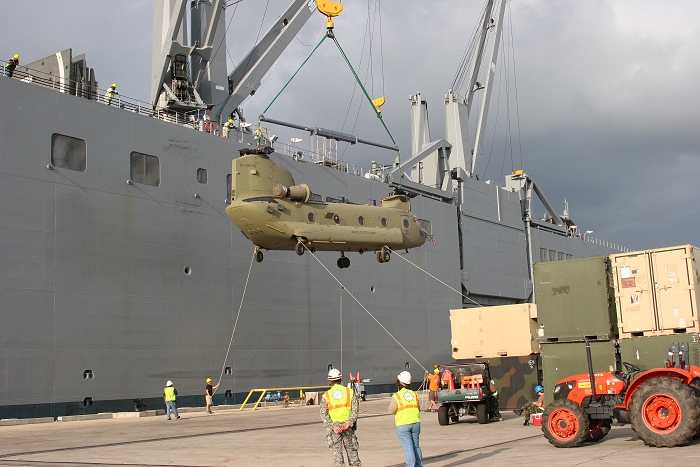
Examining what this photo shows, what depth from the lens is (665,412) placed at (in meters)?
11.3

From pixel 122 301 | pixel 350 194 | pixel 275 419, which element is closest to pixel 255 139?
pixel 350 194

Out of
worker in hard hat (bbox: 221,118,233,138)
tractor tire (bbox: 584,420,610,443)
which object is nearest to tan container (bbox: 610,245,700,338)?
tractor tire (bbox: 584,420,610,443)

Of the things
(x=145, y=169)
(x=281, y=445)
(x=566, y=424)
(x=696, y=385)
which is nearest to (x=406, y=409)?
(x=566, y=424)

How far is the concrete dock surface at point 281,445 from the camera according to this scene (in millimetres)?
→ 11227

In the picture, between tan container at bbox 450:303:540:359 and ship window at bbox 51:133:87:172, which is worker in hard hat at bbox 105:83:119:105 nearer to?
ship window at bbox 51:133:87:172

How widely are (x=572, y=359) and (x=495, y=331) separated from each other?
1064cm

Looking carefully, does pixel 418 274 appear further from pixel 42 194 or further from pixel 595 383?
pixel 595 383

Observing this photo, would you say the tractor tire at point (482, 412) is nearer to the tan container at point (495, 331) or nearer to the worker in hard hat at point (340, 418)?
the tan container at point (495, 331)

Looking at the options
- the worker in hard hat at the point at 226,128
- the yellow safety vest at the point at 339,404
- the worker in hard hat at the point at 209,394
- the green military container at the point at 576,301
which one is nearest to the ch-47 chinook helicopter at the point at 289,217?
the worker in hard hat at the point at 209,394

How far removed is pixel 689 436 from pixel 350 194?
81.4 ft

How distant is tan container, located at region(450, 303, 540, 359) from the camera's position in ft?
82.9

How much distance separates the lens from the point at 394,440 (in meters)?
15.1

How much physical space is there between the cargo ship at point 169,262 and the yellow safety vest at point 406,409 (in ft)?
52.4

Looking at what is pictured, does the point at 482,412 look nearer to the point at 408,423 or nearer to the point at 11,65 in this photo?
the point at 408,423
